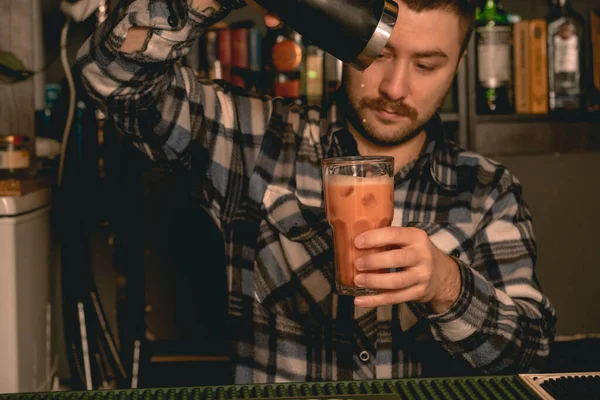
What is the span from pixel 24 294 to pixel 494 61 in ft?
5.55

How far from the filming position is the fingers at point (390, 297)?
83 cm

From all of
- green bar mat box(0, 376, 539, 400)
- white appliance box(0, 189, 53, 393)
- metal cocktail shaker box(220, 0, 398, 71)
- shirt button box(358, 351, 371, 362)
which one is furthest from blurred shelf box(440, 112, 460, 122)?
green bar mat box(0, 376, 539, 400)

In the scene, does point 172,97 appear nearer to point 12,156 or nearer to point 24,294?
point 12,156

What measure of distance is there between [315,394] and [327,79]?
1.73 metres

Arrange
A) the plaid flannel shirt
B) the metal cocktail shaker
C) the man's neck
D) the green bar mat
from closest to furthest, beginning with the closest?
1. the green bar mat
2. the metal cocktail shaker
3. the plaid flannel shirt
4. the man's neck

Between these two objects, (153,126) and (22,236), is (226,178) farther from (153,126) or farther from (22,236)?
(22,236)

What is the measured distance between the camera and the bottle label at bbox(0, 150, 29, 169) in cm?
143

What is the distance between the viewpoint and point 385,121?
1.43 meters

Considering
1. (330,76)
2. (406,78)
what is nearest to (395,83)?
(406,78)

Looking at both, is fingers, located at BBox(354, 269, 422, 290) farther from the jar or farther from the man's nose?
the jar

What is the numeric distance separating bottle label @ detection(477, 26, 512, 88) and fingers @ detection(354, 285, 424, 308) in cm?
158

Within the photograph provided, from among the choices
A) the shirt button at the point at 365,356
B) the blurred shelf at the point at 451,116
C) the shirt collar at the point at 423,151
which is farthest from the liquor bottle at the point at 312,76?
the shirt button at the point at 365,356

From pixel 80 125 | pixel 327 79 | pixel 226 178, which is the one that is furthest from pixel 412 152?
pixel 80 125

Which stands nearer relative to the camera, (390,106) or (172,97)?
(172,97)
